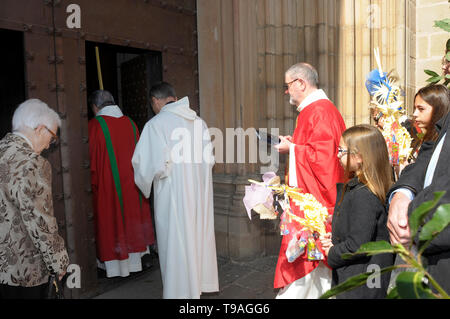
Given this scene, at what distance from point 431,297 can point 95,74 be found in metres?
5.72

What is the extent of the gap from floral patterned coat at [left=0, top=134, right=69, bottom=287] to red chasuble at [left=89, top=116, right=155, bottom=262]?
5.44 feet

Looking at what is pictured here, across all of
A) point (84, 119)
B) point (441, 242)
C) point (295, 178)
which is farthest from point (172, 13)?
point (441, 242)

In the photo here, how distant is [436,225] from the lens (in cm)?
68

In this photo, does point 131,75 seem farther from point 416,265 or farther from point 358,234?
point 416,265

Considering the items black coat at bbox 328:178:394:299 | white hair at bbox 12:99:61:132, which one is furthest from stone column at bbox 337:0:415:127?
white hair at bbox 12:99:61:132

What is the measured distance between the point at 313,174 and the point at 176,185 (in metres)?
1.07

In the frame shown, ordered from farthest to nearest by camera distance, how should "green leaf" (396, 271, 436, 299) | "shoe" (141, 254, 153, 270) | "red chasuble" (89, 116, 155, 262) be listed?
"shoe" (141, 254, 153, 270), "red chasuble" (89, 116, 155, 262), "green leaf" (396, 271, 436, 299)

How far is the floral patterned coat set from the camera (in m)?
1.84

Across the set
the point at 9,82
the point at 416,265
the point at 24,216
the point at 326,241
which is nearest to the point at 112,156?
the point at 9,82

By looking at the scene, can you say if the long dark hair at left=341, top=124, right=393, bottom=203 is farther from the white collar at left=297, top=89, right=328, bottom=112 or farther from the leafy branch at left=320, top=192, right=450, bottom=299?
the leafy branch at left=320, top=192, right=450, bottom=299

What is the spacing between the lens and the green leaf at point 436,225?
0.67 meters

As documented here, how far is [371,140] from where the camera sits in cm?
190

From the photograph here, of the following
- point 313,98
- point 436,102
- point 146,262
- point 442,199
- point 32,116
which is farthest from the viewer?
point 146,262

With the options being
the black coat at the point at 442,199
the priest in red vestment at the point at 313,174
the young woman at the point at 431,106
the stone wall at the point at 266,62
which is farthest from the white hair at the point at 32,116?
the stone wall at the point at 266,62
